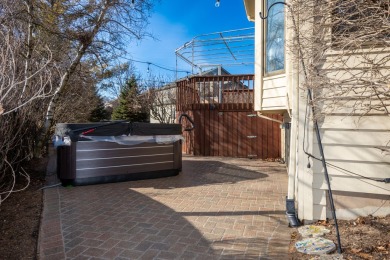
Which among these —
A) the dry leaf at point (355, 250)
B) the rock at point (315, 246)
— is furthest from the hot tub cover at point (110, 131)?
the dry leaf at point (355, 250)

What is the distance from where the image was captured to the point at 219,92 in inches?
398

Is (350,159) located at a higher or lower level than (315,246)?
higher

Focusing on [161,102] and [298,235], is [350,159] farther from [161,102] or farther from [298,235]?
[161,102]

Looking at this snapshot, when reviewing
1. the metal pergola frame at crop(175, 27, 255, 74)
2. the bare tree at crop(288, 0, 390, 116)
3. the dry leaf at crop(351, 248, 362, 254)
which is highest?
the metal pergola frame at crop(175, 27, 255, 74)

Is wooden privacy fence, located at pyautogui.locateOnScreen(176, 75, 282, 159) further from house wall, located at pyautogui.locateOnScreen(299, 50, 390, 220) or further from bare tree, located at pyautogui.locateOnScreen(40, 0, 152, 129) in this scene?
house wall, located at pyautogui.locateOnScreen(299, 50, 390, 220)

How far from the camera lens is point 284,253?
2.93 m

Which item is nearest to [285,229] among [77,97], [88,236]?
[88,236]

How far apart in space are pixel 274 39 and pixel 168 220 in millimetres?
3902

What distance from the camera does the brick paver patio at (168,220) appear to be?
2990mm

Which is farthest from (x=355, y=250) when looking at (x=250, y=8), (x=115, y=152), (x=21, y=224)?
(x=250, y=8)

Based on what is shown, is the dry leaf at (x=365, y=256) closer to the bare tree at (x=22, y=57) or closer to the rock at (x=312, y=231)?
the rock at (x=312, y=231)

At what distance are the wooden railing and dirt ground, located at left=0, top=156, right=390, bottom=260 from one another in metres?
6.74

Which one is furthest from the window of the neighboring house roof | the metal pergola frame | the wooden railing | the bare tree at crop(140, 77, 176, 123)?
the bare tree at crop(140, 77, 176, 123)

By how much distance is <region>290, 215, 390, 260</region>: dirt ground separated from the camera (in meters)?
2.74
